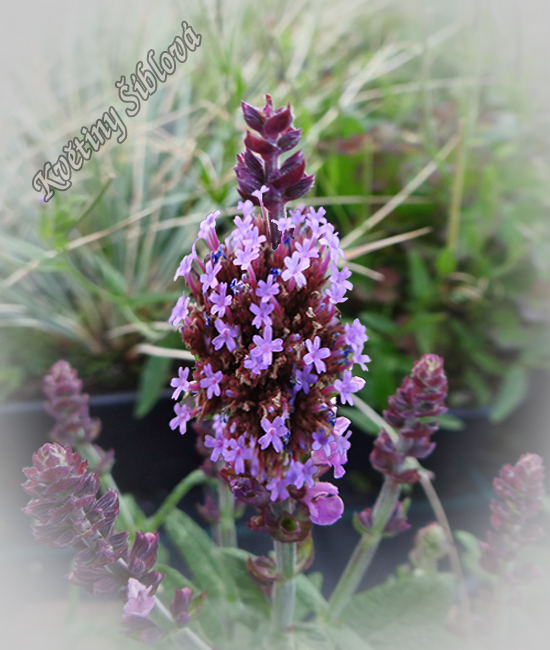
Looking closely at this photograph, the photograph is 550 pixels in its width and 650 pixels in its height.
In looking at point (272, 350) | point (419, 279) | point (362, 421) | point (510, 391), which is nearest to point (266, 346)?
point (272, 350)

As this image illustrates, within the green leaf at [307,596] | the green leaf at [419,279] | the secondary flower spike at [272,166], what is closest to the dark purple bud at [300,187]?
the secondary flower spike at [272,166]

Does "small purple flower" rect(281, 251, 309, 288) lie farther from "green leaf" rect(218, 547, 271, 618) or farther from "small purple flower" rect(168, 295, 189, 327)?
"green leaf" rect(218, 547, 271, 618)

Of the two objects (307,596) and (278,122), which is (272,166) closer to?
(278,122)

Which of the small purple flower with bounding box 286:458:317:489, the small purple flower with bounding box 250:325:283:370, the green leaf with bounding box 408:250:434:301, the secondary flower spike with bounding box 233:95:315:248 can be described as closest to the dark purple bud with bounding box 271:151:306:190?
the secondary flower spike with bounding box 233:95:315:248

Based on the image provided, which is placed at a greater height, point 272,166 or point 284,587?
point 272,166

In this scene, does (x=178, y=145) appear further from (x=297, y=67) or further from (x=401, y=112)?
(x=401, y=112)

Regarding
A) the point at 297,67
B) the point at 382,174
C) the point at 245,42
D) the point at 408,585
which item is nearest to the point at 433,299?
the point at 382,174

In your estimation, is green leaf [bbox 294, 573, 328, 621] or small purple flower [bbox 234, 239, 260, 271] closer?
small purple flower [bbox 234, 239, 260, 271]
